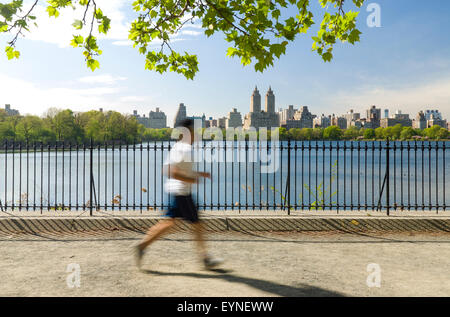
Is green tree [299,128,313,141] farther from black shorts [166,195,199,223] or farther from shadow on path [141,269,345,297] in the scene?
shadow on path [141,269,345,297]

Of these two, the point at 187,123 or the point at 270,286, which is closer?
the point at 270,286

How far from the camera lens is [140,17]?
7.80 meters

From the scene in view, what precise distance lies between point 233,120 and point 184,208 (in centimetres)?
16289

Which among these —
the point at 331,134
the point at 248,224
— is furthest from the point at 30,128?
the point at 248,224

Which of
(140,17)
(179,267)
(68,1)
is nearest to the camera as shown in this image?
(179,267)

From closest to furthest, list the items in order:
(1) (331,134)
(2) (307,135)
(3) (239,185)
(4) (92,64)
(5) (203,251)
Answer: (5) (203,251) < (4) (92,64) < (3) (239,185) < (1) (331,134) < (2) (307,135)

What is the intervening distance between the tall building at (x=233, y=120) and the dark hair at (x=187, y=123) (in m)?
149

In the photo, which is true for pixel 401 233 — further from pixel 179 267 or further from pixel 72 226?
pixel 72 226

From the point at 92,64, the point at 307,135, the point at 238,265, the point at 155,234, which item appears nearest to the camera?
the point at 155,234

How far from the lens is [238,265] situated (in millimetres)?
4992

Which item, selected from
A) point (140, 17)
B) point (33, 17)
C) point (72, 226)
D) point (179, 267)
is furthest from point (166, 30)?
point (179, 267)

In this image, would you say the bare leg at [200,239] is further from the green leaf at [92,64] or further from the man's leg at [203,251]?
the green leaf at [92,64]

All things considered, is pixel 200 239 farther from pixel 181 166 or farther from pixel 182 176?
pixel 181 166

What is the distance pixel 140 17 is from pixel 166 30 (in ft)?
2.23
